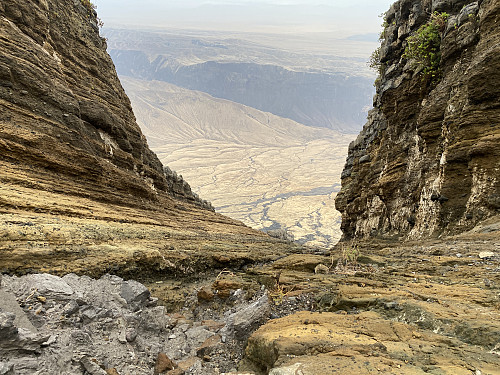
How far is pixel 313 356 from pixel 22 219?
7.32 m

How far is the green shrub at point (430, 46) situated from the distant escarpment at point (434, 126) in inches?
1.9

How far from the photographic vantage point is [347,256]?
8945 millimetres

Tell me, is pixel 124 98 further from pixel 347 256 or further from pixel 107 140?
pixel 347 256

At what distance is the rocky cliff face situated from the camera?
10.6 m

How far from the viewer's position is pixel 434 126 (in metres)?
14.1

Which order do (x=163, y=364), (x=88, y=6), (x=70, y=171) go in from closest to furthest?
(x=163, y=364)
(x=70, y=171)
(x=88, y=6)

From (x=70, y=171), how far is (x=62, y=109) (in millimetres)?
3317

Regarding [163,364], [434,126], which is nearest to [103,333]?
[163,364]

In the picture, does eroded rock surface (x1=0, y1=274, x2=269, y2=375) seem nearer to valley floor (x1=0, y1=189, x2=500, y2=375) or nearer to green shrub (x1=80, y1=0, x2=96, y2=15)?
valley floor (x1=0, y1=189, x2=500, y2=375)

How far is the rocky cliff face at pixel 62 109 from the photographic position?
10609mm

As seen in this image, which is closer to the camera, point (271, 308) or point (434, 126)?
point (271, 308)

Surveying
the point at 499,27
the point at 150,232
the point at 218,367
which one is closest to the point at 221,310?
the point at 218,367

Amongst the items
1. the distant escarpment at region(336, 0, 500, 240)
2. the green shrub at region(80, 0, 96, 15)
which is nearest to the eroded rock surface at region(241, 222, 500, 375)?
the distant escarpment at region(336, 0, 500, 240)

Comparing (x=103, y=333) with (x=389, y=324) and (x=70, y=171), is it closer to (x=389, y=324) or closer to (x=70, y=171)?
(x=389, y=324)
